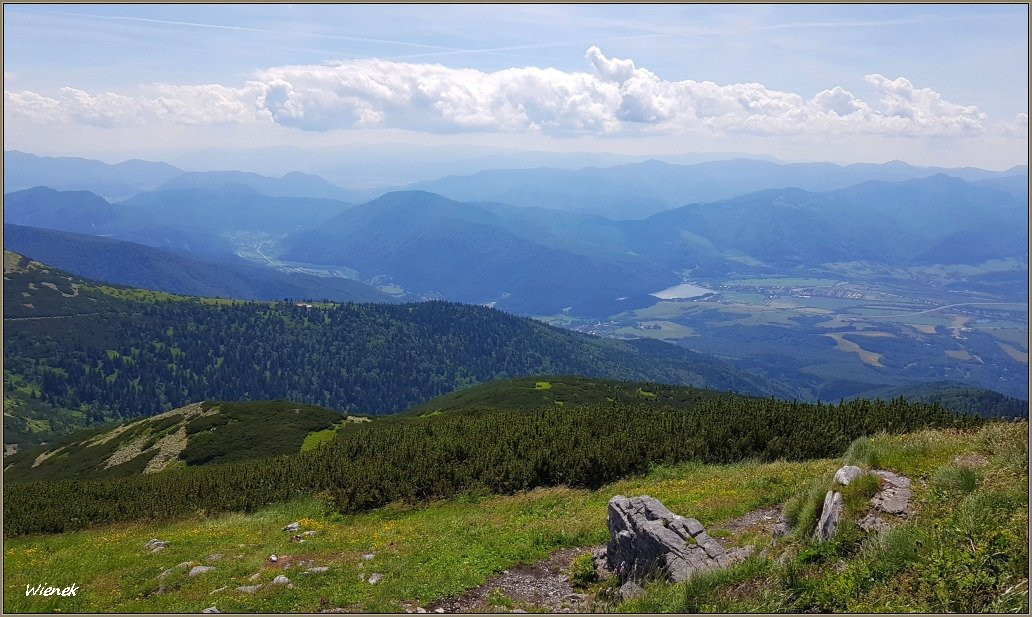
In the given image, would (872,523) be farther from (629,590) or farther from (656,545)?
(629,590)

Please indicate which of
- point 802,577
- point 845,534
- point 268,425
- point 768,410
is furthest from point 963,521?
point 268,425

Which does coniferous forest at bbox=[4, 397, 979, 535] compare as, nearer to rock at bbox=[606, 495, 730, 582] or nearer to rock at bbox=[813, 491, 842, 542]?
rock at bbox=[606, 495, 730, 582]

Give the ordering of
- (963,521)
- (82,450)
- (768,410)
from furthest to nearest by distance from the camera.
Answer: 1. (82,450)
2. (768,410)
3. (963,521)

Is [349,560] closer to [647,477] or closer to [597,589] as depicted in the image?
[597,589]

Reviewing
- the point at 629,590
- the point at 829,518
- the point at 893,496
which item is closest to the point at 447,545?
the point at 629,590

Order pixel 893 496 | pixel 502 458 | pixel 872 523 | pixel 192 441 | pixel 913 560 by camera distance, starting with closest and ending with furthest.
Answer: pixel 913 560
pixel 872 523
pixel 893 496
pixel 502 458
pixel 192 441

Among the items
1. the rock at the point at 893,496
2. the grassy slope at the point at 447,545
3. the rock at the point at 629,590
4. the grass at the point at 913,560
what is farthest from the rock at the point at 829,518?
the rock at the point at 629,590

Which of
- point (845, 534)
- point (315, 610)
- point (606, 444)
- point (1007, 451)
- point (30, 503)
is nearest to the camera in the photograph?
point (845, 534)
